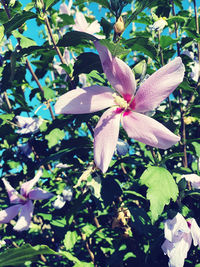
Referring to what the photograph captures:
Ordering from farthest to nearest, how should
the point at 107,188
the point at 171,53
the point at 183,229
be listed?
the point at 171,53 < the point at 107,188 < the point at 183,229

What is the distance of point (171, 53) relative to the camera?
1.63 meters

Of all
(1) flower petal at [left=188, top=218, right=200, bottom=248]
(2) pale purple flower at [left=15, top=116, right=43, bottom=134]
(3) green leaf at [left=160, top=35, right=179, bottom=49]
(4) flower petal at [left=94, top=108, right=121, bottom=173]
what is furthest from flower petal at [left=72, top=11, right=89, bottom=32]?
(1) flower petal at [left=188, top=218, right=200, bottom=248]

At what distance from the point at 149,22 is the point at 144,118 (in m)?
1.06

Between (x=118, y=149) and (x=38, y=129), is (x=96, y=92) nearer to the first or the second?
(x=118, y=149)

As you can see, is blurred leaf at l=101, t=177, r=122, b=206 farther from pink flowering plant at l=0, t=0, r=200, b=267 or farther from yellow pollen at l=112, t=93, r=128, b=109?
yellow pollen at l=112, t=93, r=128, b=109

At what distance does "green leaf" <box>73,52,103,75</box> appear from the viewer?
3.08 ft

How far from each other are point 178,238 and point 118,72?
717 mm

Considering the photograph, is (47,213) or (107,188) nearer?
(107,188)

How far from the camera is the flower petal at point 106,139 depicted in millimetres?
817

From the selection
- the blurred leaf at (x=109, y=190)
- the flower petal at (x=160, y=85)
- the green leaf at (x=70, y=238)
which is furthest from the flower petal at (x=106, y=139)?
the green leaf at (x=70, y=238)

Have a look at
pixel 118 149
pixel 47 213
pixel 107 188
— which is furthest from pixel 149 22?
pixel 47 213

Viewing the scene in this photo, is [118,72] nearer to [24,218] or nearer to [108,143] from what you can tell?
[108,143]

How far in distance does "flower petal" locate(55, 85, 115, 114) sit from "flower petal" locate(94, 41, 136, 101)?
0.16 ft

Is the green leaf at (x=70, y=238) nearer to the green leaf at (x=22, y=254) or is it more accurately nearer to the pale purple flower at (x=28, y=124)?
the pale purple flower at (x=28, y=124)
